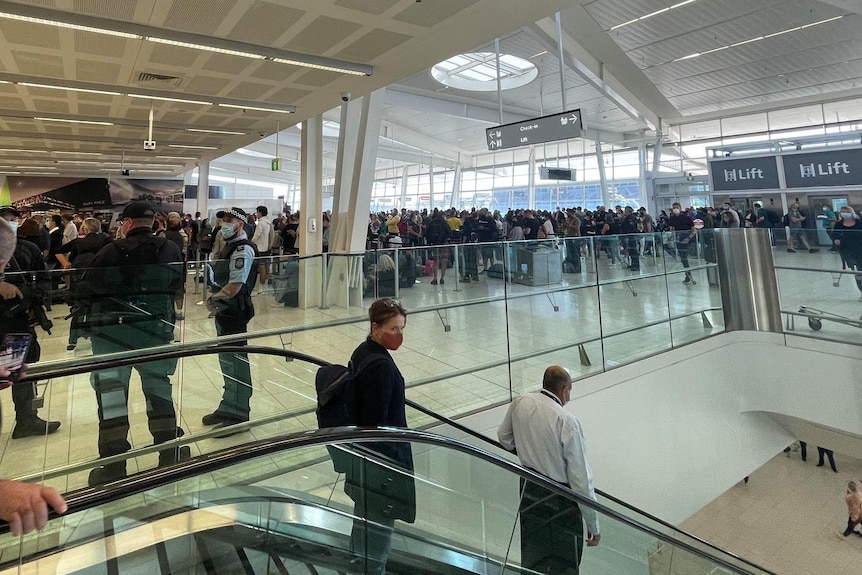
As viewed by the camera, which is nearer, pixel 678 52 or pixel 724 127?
pixel 678 52

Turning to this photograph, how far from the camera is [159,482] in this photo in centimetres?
134

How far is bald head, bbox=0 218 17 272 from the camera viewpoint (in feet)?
4.58

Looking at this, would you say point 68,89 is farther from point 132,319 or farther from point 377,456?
point 377,456

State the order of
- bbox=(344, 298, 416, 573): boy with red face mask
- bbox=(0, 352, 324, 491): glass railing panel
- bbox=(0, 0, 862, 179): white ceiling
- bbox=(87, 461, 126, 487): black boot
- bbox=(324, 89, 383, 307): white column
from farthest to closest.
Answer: bbox=(324, 89, 383, 307): white column
bbox=(0, 0, 862, 179): white ceiling
bbox=(0, 352, 324, 491): glass railing panel
bbox=(87, 461, 126, 487): black boot
bbox=(344, 298, 416, 573): boy with red face mask

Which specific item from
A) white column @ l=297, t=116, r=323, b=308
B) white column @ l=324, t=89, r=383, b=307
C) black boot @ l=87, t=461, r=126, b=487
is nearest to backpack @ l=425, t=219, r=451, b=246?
white column @ l=324, t=89, r=383, b=307

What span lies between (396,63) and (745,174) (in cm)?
978

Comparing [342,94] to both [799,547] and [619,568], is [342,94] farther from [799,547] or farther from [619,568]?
[799,547]

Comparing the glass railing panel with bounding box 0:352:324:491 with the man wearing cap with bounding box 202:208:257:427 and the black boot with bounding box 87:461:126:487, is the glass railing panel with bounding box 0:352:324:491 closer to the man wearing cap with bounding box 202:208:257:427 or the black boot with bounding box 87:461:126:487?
the black boot with bounding box 87:461:126:487

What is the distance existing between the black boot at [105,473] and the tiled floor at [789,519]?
379 inches

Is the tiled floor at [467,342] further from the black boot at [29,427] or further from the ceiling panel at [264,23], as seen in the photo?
the ceiling panel at [264,23]

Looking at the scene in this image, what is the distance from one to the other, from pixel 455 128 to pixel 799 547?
18.8 m

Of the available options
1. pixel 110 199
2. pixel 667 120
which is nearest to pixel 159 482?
pixel 667 120

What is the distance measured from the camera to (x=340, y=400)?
7.40 feet

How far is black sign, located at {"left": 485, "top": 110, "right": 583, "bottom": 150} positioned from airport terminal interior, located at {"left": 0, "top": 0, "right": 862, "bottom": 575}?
67 millimetres
